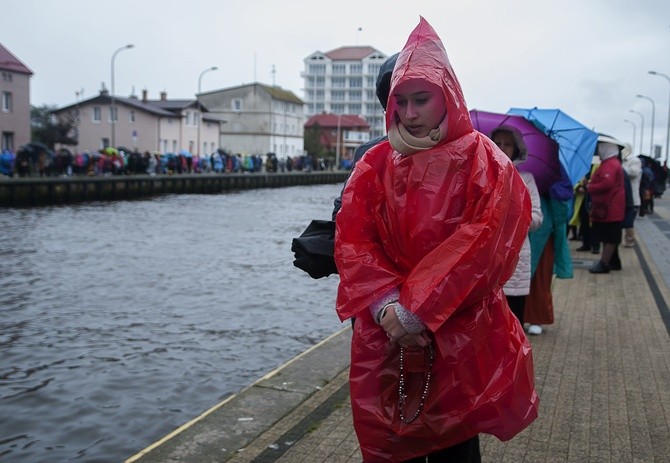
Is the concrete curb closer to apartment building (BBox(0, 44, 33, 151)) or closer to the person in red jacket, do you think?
the person in red jacket

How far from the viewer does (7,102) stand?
49719 mm

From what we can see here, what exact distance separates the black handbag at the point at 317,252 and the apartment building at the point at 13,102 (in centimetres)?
5007

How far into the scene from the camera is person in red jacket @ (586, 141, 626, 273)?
431 inches

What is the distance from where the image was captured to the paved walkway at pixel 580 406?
14.0 ft

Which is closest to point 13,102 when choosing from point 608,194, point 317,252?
point 608,194

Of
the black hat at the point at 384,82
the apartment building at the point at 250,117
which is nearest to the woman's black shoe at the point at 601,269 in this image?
the black hat at the point at 384,82

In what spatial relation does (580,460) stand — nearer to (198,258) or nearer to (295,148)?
(198,258)

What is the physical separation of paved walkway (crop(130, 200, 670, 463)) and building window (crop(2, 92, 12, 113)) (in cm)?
4714

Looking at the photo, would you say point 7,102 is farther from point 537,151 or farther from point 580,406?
point 580,406

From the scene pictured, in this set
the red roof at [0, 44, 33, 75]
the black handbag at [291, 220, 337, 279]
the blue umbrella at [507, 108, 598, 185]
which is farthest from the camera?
the red roof at [0, 44, 33, 75]

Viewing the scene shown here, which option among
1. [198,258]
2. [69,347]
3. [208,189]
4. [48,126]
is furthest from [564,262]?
[48,126]

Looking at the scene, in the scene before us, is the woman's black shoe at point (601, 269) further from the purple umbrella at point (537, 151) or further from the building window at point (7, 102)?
the building window at point (7, 102)

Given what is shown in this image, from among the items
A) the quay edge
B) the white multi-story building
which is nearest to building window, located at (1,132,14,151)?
the quay edge

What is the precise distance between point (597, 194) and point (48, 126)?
61624 mm
